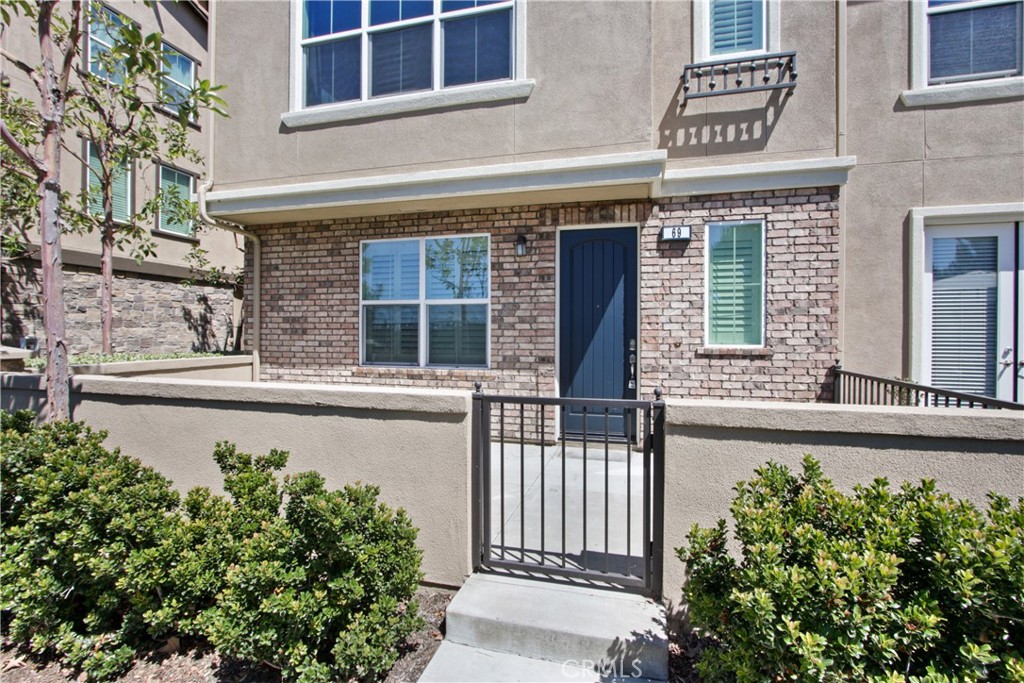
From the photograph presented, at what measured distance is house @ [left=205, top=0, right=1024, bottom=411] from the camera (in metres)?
4.73

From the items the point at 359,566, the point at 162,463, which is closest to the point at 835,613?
the point at 359,566

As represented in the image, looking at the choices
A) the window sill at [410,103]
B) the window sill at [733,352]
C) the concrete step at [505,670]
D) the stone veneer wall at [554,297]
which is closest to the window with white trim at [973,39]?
the stone veneer wall at [554,297]

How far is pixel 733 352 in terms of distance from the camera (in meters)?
4.96

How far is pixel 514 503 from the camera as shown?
12.6 ft

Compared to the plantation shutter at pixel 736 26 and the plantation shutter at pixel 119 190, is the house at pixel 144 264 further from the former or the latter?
the plantation shutter at pixel 736 26

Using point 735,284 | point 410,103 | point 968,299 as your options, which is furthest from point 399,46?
point 968,299

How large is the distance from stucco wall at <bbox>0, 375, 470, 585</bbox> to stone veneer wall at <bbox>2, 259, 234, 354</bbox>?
596 cm

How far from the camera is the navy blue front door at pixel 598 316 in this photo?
528cm

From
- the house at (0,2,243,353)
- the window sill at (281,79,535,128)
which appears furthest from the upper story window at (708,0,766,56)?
the house at (0,2,243,353)

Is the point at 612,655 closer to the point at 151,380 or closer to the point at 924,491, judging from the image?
the point at 924,491

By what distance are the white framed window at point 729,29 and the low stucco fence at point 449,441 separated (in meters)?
4.30

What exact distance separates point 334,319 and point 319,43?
3.51 metres

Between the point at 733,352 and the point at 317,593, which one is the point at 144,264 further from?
the point at 733,352

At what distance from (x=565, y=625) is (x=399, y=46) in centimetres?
622
